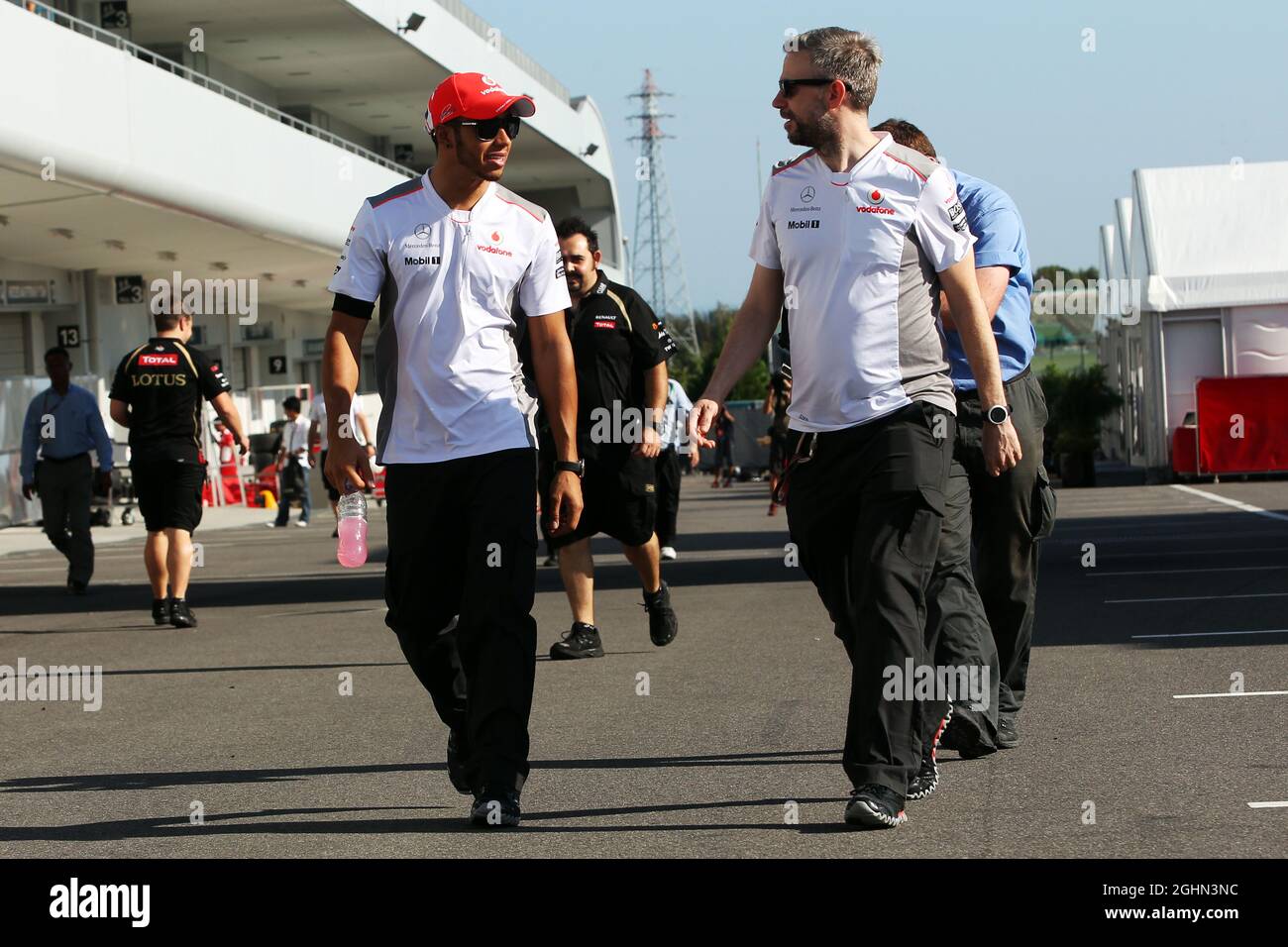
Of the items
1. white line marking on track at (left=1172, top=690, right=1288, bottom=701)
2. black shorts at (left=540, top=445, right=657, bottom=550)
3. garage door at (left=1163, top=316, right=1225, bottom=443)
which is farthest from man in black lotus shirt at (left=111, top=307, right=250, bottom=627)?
garage door at (left=1163, top=316, right=1225, bottom=443)

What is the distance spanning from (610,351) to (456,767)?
13.7 feet

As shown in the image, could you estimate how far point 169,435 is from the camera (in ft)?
39.1

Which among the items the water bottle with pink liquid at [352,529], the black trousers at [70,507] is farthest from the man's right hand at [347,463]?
the black trousers at [70,507]

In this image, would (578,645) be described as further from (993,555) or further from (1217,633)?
(993,555)

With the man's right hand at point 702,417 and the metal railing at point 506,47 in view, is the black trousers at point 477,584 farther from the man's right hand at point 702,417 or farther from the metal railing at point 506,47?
the metal railing at point 506,47

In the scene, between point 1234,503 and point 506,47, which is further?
point 506,47

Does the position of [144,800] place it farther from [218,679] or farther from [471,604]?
[218,679]

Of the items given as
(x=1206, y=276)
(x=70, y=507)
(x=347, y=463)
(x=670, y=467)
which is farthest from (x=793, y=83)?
(x=1206, y=276)

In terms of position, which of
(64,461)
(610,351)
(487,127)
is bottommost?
(64,461)

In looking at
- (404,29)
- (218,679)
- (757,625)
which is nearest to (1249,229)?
(404,29)

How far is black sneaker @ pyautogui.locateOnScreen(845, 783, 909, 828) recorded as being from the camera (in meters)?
5.23

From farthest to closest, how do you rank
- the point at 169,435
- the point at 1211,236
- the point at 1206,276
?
the point at 1211,236 → the point at 1206,276 → the point at 169,435

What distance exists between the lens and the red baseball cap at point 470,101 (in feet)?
18.1

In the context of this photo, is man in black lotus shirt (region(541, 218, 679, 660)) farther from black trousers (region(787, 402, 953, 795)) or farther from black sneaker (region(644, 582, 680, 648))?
black trousers (region(787, 402, 953, 795))
